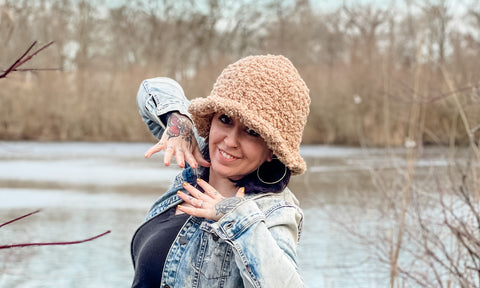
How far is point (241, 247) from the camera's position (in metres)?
1.71

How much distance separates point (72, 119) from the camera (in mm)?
21969

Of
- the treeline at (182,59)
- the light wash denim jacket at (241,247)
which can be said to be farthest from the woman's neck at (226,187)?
the treeline at (182,59)

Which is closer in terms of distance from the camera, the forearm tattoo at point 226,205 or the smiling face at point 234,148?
the forearm tattoo at point 226,205

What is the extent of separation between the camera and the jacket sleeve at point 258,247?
1684mm

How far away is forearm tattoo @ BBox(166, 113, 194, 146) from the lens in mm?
2133

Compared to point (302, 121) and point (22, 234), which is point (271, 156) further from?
point (22, 234)

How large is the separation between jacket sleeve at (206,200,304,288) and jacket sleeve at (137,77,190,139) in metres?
0.59

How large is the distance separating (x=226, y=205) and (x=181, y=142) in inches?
15.3

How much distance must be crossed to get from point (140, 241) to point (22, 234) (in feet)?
20.8

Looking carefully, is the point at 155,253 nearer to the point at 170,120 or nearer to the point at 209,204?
the point at 209,204

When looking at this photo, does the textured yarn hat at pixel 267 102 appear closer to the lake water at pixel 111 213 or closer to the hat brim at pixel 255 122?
the hat brim at pixel 255 122

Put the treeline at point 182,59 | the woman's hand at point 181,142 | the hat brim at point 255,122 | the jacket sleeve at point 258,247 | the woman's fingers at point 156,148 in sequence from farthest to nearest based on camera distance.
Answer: the treeline at point 182,59 < the woman's hand at point 181,142 < the woman's fingers at point 156,148 < the hat brim at point 255,122 < the jacket sleeve at point 258,247

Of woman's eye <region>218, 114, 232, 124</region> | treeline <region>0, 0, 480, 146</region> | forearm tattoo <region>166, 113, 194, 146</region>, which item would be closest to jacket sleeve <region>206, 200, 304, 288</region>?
woman's eye <region>218, 114, 232, 124</region>

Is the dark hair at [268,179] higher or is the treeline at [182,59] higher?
the dark hair at [268,179]
